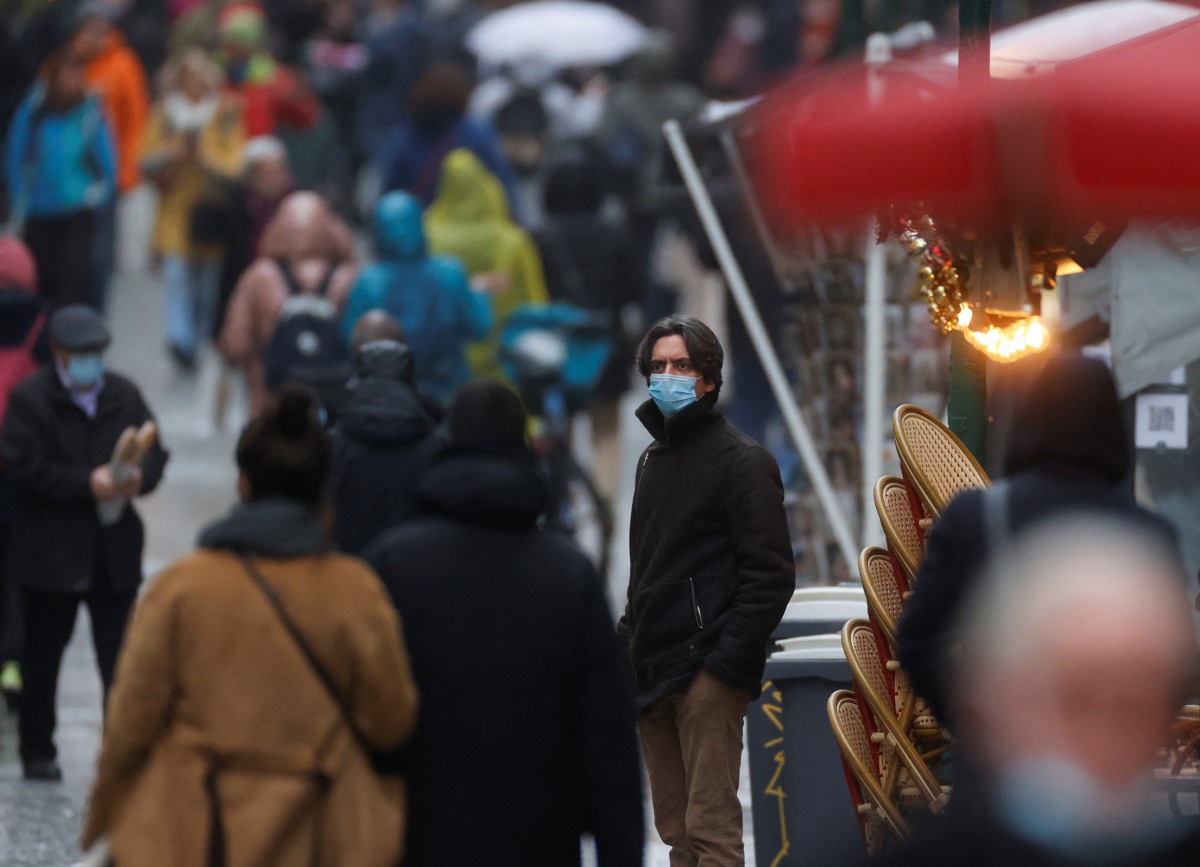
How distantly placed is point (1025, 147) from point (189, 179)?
41.7ft

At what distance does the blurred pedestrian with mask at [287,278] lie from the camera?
13.6 m

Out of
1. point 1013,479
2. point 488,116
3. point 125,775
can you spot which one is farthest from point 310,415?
point 488,116

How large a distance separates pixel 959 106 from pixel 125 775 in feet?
9.65

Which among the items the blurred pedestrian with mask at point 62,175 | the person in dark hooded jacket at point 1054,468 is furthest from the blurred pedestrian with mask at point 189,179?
the person in dark hooded jacket at point 1054,468

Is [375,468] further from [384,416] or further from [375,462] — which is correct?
[384,416]

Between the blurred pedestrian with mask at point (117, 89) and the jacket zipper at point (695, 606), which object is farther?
the blurred pedestrian with mask at point (117, 89)

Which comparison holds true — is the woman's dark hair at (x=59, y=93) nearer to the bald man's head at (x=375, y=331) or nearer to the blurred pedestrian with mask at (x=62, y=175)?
the blurred pedestrian with mask at (x=62, y=175)

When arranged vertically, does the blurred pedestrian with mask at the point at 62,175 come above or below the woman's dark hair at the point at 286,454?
above

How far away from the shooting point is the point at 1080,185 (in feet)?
19.8

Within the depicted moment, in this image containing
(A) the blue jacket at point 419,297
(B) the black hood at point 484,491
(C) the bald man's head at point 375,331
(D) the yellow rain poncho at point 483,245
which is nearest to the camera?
(B) the black hood at point 484,491

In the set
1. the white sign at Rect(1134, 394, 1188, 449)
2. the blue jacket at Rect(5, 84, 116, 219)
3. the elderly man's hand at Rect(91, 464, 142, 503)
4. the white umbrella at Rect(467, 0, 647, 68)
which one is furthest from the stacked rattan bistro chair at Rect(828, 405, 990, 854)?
the white umbrella at Rect(467, 0, 647, 68)

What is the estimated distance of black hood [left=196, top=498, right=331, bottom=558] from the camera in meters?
4.75

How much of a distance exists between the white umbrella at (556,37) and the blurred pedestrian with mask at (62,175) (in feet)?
17.4

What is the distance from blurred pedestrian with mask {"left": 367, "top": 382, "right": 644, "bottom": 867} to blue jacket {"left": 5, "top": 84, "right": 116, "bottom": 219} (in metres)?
11.5
